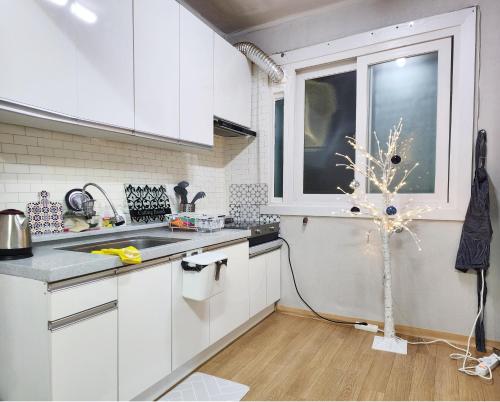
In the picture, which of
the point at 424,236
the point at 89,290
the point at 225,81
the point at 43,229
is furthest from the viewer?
the point at 225,81

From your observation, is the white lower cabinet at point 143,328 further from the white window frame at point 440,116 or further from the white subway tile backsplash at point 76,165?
the white window frame at point 440,116

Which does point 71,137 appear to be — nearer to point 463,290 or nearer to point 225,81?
point 225,81

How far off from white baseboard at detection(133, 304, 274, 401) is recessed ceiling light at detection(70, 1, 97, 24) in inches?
78.6

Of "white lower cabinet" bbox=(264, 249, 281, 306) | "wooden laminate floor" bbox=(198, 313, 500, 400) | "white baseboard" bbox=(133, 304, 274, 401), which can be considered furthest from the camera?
"white lower cabinet" bbox=(264, 249, 281, 306)

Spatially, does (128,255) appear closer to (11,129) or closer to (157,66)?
(11,129)

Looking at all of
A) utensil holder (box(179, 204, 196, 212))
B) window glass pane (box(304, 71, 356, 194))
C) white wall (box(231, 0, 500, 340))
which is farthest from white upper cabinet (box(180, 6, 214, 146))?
window glass pane (box(304, 71, 356, 194))

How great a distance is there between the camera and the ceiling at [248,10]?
9.43ft

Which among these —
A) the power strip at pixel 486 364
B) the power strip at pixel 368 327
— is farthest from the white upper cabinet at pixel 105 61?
the power strip at pixel 486 364

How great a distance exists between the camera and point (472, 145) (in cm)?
244

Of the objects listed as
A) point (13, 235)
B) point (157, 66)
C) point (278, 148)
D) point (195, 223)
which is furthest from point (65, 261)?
point (278, 148)

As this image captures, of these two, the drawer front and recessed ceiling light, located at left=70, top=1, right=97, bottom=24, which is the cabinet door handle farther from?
recessed ceiling light, located at left=70, top=1, right=97, bottom=24

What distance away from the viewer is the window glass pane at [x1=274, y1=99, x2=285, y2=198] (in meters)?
3.34

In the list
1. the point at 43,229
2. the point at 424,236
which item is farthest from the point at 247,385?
the point at 424,236

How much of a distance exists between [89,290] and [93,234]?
2.55 ft
